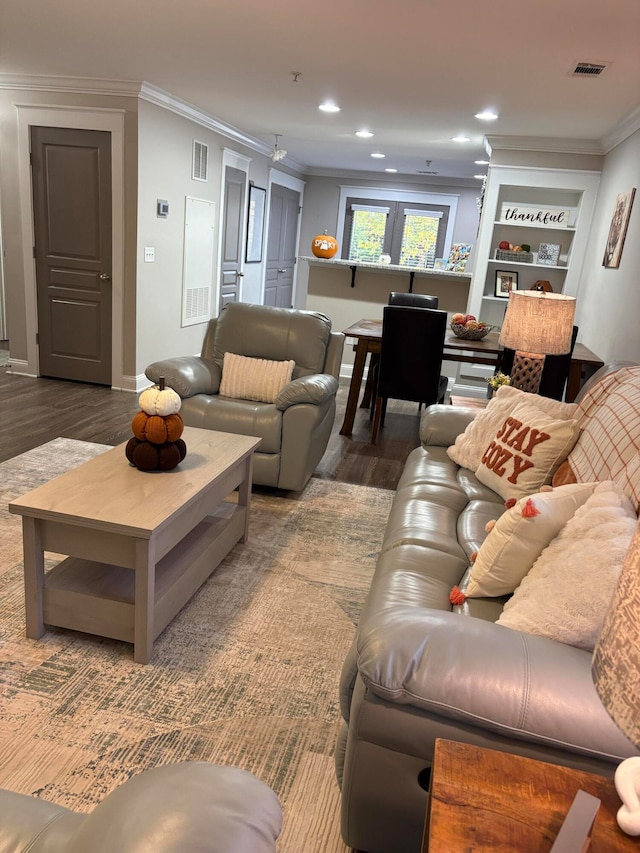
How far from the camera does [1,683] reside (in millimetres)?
1877

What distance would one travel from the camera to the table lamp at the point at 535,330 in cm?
298

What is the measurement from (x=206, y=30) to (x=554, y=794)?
12.2ft

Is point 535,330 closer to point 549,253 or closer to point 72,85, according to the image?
point 549,253

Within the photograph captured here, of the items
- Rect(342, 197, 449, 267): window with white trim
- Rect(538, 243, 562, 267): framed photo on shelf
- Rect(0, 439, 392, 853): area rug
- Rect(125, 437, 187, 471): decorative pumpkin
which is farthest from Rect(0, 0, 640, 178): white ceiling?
Rect(342, 197, 449, 267): window with white trim

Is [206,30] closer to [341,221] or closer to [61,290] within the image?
[61,290]

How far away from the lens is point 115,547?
1.93m

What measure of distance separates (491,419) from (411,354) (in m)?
1.72

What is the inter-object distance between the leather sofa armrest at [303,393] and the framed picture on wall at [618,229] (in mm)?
2433

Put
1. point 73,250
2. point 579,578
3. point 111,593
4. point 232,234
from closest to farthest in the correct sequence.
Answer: point 579,578
point 111,593
point 73,250
point 232,234

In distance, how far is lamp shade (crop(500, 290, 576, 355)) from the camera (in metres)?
2.98

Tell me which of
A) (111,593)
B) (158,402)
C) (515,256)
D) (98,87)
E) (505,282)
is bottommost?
(111,593)

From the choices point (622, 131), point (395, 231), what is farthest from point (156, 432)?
point (395, 231)

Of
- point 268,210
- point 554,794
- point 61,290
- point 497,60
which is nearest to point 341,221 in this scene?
point 268,210

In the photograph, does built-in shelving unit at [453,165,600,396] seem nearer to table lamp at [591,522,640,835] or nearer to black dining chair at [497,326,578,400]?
black dining chair at [497,326,578,400]
